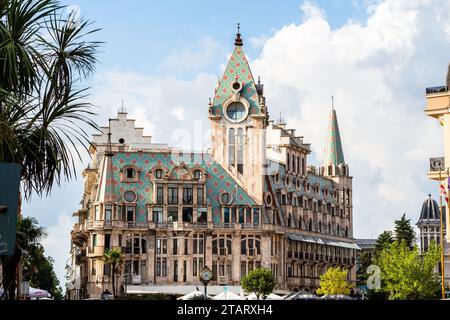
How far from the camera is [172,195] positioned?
345 feet

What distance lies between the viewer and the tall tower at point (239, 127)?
354 ft

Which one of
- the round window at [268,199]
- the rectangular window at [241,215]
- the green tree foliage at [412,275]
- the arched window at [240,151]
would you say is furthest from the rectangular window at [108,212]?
the green tree foliage at [412,275]

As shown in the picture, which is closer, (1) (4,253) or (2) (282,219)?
(1) (4,253)

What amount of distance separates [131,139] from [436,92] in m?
59.9

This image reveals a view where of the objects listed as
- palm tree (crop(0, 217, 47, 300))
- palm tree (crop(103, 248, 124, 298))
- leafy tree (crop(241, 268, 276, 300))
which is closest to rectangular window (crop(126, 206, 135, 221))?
palm tree (crop(103, 248, 124, 298))

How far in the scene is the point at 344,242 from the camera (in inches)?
5113

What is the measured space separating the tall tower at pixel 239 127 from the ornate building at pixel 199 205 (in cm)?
11

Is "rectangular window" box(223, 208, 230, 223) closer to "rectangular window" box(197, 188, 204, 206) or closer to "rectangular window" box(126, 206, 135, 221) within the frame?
"rectangular window" box(197, 188, 204, 206)

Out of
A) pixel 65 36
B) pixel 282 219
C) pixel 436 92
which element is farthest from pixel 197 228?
pixel 65 36

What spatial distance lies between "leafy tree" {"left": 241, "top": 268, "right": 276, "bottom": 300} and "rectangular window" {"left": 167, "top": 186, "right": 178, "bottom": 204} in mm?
13367

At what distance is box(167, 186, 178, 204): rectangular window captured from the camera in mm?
105125

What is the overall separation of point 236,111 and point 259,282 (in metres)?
22.7

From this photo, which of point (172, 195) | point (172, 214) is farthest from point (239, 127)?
point (172, 214)
